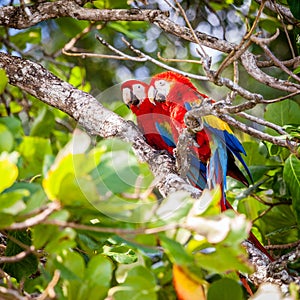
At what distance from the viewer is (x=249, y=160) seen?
1.80 metres

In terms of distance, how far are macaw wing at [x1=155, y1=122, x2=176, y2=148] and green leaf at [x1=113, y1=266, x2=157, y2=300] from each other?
3.67ft

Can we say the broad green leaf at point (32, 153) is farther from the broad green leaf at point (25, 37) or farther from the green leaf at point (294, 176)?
the broad green leaf at point (25, 37)

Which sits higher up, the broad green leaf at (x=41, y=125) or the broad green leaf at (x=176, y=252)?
the broad green leaf at (x=41, y=125)

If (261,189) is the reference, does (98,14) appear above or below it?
above

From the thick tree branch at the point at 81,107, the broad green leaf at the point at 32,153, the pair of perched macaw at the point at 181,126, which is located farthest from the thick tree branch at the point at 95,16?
the broad green leaf at the point at 32,153

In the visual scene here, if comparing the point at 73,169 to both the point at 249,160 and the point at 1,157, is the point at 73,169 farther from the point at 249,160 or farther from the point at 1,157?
the point at 249,160

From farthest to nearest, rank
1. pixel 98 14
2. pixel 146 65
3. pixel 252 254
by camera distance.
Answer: pixel 146 65 < pixel 98 14 < pixel 252 254

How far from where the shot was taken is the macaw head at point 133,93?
1896 millimetres

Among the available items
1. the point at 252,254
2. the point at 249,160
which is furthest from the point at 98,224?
the point at 249,160

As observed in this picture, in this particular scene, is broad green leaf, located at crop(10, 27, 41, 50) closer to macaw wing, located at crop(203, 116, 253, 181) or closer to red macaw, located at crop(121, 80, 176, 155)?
red macaw, located at crop(121, 80, 176, 155)

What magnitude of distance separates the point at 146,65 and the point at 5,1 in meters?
1.07

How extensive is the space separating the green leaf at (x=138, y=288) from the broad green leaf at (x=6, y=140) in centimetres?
21

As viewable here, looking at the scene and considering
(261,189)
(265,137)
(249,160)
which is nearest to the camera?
(265,137)

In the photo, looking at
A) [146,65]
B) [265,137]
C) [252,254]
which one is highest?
[265,137]
